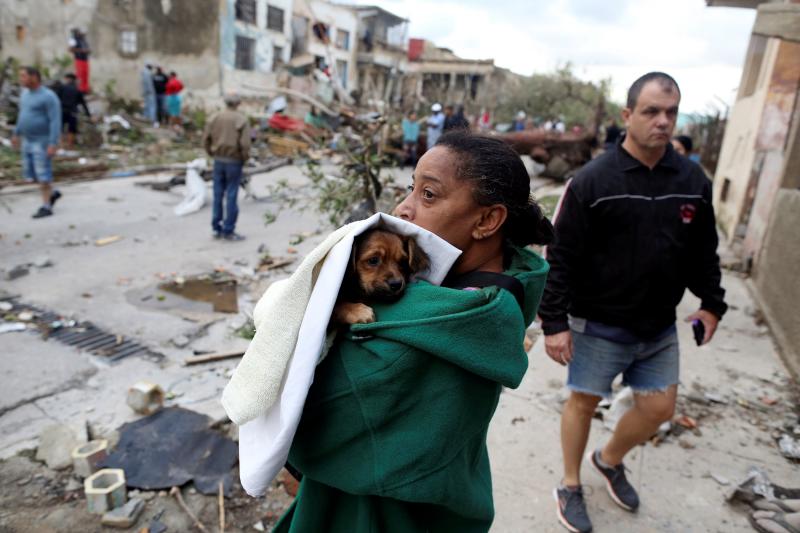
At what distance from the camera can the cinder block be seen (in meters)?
3.25

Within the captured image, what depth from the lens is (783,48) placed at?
8.09m

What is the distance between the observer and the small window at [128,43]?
25.1 metres

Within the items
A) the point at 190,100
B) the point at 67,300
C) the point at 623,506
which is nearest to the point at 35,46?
the point at 190,100

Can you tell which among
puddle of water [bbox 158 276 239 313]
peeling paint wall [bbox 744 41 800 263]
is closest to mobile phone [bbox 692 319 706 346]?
puddle of water [bbox 158 276 239 313]

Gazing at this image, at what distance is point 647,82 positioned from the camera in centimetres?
268

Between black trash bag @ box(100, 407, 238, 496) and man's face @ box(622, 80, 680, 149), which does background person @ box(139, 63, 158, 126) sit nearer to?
black trash bag @ box(100, 407, 238, 496)

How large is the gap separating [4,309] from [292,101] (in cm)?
2614

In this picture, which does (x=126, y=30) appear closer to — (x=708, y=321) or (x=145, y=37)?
(x=145, y=37)

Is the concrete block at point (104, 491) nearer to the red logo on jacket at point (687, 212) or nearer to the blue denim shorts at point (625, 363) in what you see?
the blue denim shorts at point (625, 363)

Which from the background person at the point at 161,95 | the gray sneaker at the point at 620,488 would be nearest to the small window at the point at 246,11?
the background person at the point at 161,95

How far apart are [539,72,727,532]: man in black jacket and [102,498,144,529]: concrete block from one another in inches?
96.4

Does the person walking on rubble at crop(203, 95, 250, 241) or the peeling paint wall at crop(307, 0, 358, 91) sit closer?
the person walking on rubble at crop(203, 95, 250, 241)

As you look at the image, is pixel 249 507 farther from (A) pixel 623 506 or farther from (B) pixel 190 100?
(B) pixel 190 100

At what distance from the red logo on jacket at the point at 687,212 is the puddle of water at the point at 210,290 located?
481cm
